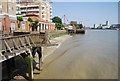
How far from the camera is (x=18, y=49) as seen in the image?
10.9 metres

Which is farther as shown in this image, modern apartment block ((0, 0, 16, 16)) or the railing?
modern apartment block ((0, 0, 16, 16))

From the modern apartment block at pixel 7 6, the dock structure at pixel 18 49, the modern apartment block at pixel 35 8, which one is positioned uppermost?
the modern apartment block at pixel 35 8

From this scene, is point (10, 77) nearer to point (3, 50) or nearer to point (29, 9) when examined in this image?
point (3, 50)

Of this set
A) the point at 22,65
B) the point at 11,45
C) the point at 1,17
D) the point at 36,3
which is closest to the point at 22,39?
the point at 11,45

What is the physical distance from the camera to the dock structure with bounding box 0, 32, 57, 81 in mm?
9766

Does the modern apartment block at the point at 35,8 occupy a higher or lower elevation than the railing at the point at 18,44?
higher

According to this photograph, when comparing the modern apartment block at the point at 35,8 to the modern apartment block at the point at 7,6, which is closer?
the modern apartment block at the point at 7,6

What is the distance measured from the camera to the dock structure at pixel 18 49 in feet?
32.0

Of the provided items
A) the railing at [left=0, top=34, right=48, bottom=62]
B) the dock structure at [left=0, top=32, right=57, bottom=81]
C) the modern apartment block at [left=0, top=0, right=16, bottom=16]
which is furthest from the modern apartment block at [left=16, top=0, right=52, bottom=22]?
the dock structure at [left=0, top=32, right=57, bottom=81]

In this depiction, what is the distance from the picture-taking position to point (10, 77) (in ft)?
42.4

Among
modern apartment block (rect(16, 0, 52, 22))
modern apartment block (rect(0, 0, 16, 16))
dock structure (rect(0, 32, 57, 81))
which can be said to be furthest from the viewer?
modern apartment block (rect(16, 0, 52, 22))

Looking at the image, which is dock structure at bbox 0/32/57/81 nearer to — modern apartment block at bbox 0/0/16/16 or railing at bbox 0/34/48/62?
railing at bbox 0/34/48/62

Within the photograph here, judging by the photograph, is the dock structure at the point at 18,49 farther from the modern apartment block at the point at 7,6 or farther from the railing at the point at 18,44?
the modern apartment block at the point at 7,6

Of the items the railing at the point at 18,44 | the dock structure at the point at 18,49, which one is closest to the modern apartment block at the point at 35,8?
the railing at the point at 18,44
